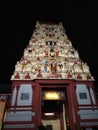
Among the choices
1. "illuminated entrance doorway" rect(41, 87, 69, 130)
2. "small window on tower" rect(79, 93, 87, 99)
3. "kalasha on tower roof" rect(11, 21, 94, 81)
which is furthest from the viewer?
"illuminated entrance doorway" rect(41, 87, 69, 130)

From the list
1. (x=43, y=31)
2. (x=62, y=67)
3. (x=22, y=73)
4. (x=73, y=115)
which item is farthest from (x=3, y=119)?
(x=43, y=31)

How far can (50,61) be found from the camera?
1747 cm

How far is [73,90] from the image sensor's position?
49.2 feet

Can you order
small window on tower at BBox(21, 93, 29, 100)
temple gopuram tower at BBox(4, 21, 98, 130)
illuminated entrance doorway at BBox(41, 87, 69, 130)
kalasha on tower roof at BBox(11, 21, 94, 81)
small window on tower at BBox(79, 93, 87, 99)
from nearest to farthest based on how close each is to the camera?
1. temple gopuram tower at BBox(4, 21, 98, 130)
2. small window on tower at BBox(21, 93, 29, 100)
3. small window on tower at BBox(79, 93, 87, 99)
4. kalasha on tower roof at BBox(11, 21, 94, 81)
5. illuminated entrance doorway at BBox(41, 87, 69, 130)

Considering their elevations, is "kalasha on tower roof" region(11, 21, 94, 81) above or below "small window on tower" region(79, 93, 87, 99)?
above

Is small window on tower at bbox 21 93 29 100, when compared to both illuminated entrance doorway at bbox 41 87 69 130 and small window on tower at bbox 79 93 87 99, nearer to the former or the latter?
illuminated entrance doorway at bbox 41 87 69 130

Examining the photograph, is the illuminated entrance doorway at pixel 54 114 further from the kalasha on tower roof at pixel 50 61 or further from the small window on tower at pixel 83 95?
the kalasha on tower roof at pixel 50 61

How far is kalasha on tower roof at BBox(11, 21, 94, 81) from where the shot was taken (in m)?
16.0

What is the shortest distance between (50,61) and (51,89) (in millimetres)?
3492

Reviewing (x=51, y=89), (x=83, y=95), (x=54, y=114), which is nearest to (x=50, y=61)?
(x=51, y=89)

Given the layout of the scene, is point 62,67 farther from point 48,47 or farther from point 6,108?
point 6,108

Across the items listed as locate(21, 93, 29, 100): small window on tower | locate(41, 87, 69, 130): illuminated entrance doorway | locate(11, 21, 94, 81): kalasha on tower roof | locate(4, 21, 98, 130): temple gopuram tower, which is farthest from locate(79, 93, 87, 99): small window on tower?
locate(21, 93, 29, 100): small window on tower

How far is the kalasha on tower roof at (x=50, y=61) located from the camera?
15953mm

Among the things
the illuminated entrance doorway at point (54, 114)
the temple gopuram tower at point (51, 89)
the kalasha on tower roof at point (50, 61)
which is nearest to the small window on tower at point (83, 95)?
the temple gopuram tower at point (51, 89)
